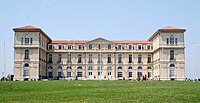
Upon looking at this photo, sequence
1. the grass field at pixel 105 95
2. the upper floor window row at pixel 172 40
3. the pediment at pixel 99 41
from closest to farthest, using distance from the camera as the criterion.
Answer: the grass field at pixel 105 95
the upper floor window row at pixel 172 40
the pediment at pixel 99 41

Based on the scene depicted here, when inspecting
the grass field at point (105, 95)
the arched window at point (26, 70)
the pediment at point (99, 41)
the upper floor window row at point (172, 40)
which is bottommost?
the grass field at point (105, 95)

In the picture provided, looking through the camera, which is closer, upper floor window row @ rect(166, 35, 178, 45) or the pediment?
upper floor window row @ rect(166, 35, 178, 45)

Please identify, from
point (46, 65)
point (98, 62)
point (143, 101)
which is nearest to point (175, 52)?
point (98, 62)

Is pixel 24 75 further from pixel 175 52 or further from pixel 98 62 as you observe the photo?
pixel 175 52

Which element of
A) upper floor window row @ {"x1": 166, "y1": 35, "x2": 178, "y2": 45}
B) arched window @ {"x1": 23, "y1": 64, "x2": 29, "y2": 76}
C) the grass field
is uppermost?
upper floor window row @ {"x1": 166, "y1": 35, "x2": 178, "y2": 45}

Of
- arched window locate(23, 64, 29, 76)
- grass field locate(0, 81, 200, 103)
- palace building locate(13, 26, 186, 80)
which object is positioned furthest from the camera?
palace building locate(13, 26, 186, 80)

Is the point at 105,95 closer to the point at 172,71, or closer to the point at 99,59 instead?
the point at 172,71

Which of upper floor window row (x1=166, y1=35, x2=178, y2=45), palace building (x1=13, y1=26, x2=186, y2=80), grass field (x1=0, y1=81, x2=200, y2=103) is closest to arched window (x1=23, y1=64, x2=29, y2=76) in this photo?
palace building (x1=13, y1=26, x2=186, y2=80)

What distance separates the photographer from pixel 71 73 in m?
95.6

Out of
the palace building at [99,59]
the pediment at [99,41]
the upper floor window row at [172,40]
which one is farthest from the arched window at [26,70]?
the upper floor window row at [172,40]

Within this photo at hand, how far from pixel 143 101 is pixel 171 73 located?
71009 millimetres

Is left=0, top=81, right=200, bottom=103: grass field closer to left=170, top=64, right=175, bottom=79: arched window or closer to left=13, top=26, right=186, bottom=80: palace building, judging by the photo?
left=170, top=64, right=175, bottom=79: arched window

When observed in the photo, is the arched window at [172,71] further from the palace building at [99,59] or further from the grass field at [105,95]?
the grass field at [105,95]

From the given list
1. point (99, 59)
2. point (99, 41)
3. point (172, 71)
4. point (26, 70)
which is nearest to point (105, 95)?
point (26, 70)
